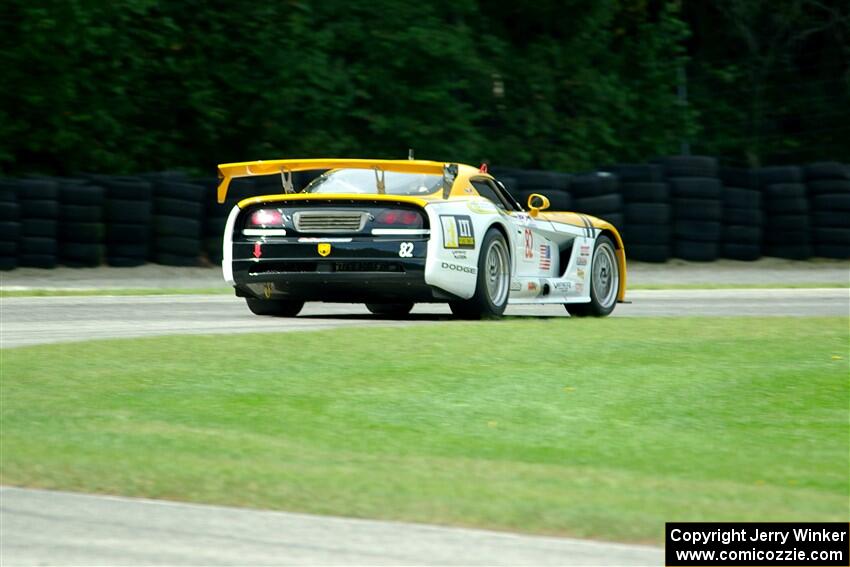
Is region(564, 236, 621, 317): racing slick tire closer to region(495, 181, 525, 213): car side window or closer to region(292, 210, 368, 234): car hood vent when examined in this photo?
region(495, 181, 525, 213): car side window

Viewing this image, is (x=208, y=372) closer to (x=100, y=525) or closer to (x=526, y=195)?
(x=100, y=525)

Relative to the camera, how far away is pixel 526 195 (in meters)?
22.3

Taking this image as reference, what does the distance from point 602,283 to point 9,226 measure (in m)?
8.82

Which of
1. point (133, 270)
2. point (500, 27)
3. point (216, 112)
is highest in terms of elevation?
point (500, 27)

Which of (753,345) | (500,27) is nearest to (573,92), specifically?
(500,27)

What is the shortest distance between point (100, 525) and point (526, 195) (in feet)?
56.7

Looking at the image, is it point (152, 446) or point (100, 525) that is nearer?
point (100, 525)

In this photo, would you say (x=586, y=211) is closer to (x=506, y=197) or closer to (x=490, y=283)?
(x=506, y=197)

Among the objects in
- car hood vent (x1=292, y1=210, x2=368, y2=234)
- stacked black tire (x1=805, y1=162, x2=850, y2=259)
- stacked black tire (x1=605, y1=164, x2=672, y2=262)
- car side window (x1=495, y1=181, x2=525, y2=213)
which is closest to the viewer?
car hood vent (x1=292, y1=210, x2=368, y2=234)

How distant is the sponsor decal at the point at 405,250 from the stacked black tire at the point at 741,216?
12618 millimetres

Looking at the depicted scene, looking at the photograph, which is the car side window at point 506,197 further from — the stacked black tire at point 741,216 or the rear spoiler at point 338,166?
the stacked black tire at point 741,216

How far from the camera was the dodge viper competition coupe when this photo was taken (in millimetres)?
11758

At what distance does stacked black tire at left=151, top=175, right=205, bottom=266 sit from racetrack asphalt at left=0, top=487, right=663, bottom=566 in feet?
51.2

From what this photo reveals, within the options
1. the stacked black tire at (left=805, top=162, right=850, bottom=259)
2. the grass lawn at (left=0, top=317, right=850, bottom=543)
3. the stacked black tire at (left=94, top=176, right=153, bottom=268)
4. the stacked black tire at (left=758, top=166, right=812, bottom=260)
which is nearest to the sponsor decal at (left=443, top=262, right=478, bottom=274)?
the grass lawn at (left=0, top=317, right=850, bottom=543)
